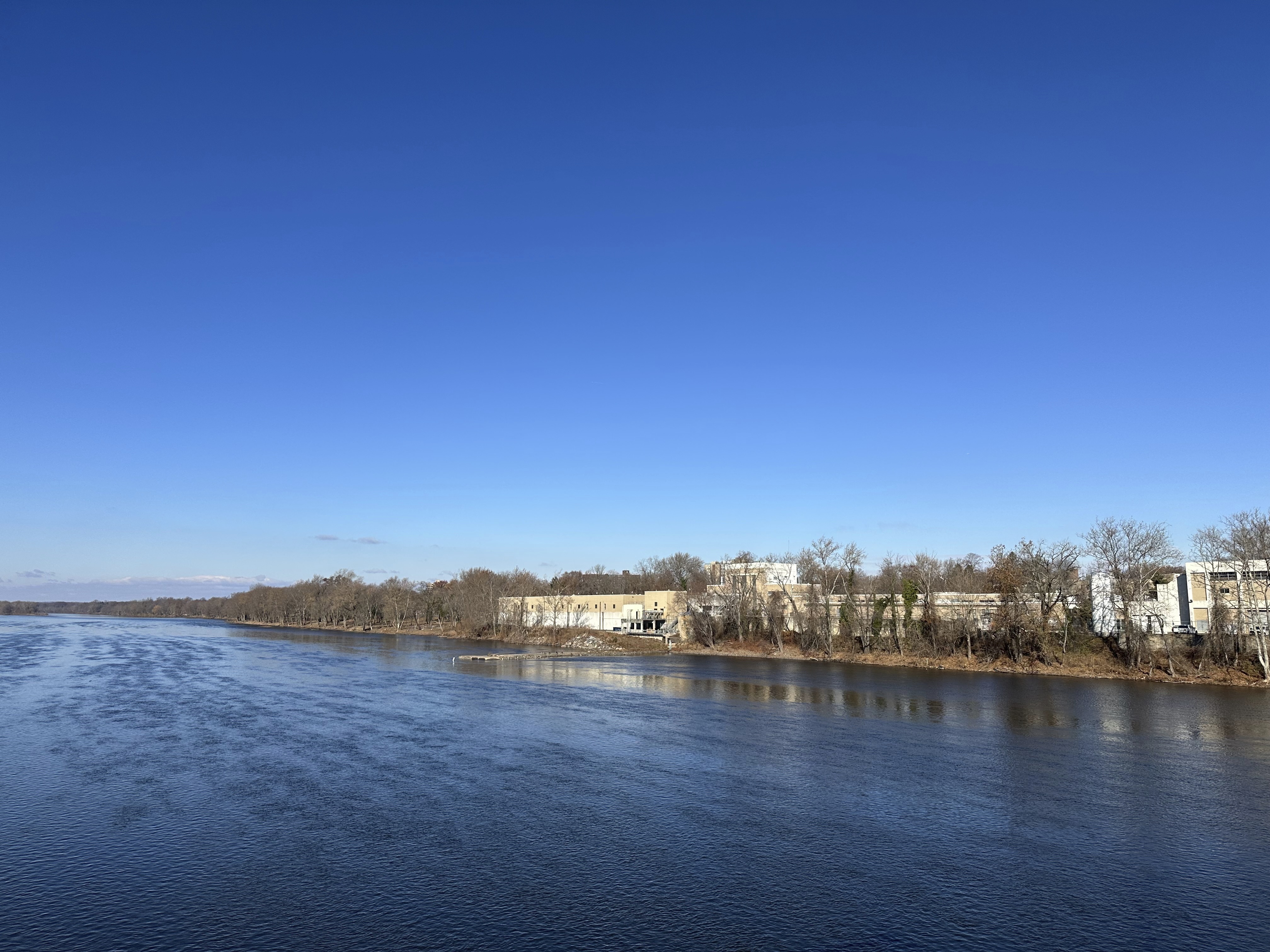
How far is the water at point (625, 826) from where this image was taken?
13938 mm

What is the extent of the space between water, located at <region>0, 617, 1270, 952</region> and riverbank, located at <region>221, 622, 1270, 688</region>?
616 inches

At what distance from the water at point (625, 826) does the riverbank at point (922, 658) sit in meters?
15.6

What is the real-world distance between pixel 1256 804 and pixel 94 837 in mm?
30503

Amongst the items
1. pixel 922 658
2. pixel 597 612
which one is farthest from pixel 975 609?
pixel 597 612

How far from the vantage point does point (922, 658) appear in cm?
7281

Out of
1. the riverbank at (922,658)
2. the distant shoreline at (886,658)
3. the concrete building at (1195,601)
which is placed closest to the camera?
the distant shoreline at (886,658)

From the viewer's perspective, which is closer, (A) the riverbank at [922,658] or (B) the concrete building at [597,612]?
(A) the riverbank at [922,658]

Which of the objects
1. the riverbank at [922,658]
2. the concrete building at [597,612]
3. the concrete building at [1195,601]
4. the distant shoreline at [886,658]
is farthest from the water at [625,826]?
the concrete building at [597,612]

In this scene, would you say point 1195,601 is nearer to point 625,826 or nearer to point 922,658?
point 922,658

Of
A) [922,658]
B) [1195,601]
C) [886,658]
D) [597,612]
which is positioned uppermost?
[1195,601]

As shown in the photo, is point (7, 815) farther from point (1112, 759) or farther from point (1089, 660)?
point (1089, 660)

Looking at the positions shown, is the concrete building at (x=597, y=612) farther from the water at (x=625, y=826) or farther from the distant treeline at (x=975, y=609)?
the water at (x=625, y=826)

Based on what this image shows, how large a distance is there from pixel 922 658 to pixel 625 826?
2370 inches

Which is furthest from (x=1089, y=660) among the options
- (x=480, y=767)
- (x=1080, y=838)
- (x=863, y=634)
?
(x=480, y=767)
